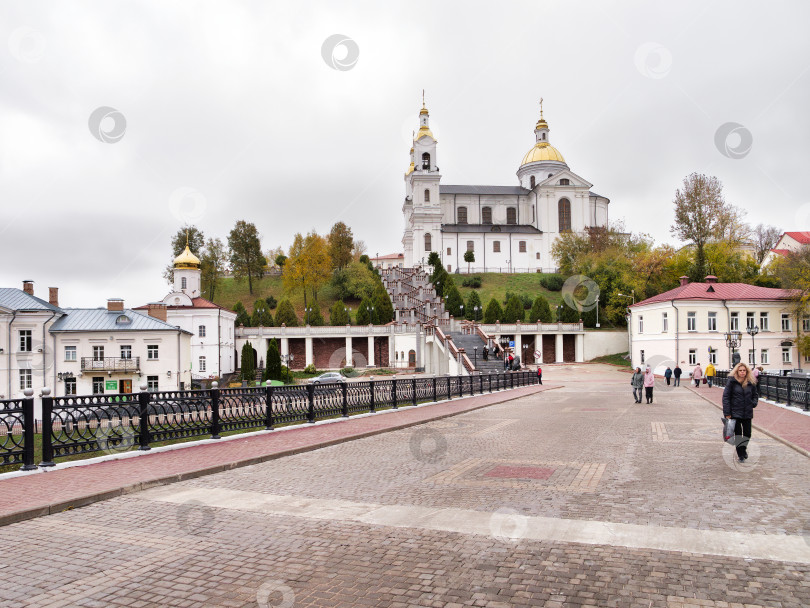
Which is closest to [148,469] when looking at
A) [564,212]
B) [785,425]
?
[785,425]

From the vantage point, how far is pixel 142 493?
28.7 ft

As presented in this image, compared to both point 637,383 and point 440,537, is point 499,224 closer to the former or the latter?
point 637,383

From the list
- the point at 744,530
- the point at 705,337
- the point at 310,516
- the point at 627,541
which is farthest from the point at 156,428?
the point at 705,337

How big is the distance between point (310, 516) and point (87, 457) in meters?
5.88

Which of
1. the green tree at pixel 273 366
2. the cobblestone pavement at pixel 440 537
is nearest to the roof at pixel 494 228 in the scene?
the green tree at pixel 273 366

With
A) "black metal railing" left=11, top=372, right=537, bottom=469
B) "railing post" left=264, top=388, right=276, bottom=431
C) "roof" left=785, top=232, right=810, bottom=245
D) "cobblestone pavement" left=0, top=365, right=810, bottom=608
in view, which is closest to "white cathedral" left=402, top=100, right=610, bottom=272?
"roof" left=785, top=232, right=810, bottom=245

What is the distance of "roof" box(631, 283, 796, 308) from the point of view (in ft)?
160

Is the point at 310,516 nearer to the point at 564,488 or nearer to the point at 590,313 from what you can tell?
the point at 564,488

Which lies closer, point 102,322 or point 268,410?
point 268,410

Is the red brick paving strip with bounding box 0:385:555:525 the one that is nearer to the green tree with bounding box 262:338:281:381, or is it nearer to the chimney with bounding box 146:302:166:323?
the green tree with bounding box 262:338:281:381

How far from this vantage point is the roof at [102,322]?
46.8 meters

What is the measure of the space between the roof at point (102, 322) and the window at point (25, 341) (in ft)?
5.13

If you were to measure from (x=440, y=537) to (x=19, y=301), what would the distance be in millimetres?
48285

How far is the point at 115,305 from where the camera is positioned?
49.9 meters
